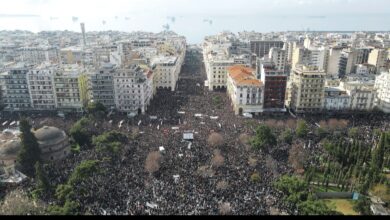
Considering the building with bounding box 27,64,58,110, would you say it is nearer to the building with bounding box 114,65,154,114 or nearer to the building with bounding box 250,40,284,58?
the building with bounding box 114,65,154,114

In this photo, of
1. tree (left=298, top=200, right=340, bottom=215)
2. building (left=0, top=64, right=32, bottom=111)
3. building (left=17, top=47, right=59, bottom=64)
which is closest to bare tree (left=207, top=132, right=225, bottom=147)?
tree (left=298, top=200, right=340, bottom=215)

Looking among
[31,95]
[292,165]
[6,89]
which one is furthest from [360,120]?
[6,89]

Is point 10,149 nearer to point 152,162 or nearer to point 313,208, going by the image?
point 152,162

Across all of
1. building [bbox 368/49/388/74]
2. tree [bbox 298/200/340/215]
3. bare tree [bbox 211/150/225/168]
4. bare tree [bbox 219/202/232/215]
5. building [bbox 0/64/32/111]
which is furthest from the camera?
building [bbox 368/49/388/74]

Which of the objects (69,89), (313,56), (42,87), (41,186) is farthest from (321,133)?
(313,56)

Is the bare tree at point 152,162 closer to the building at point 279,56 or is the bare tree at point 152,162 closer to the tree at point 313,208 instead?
the tree at point 313,208

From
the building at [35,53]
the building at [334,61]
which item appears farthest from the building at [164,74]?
the building at [35,53]

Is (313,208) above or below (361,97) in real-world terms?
below
